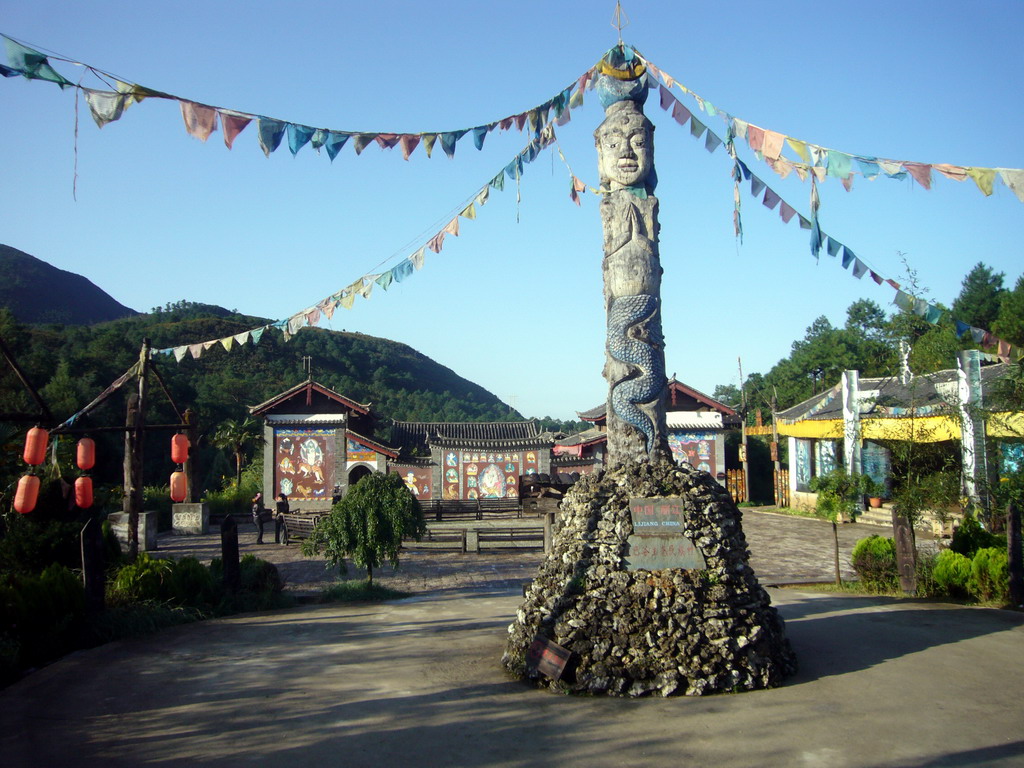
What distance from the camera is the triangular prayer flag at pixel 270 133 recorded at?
311 inches

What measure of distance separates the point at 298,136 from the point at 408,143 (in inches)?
68.1

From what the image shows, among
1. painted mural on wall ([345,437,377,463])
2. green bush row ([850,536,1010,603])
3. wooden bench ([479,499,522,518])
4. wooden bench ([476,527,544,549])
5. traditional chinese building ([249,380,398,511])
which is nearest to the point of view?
green bush row ([850,536,1010,603])

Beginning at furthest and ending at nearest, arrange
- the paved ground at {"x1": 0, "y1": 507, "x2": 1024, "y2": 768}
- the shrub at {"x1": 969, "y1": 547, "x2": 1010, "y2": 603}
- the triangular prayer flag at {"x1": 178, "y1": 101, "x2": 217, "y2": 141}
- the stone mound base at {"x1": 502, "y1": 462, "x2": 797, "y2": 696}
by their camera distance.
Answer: the shrub at {"x1": 969, "y1": 547, "x2": 1010, "y2": 603} → the stone mound base at {"x1": 502, "y1": 462, "x2": 797, "y2": 696} → the triangular prayer flag at {"x1": 178, "y1": 101, "x2": 217, "y2": 141} → the paved ground at {"x1": 0, "y1": 507, "x2": 1024, "y2": 768}

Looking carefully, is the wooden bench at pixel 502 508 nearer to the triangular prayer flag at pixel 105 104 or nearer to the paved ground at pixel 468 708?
the paved ground at pixel 468 708

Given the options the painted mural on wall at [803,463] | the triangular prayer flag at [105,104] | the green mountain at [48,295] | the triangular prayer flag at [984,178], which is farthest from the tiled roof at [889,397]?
the green mountain at [48,295]

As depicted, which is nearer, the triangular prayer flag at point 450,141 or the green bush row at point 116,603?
the green bush row at point 116,603

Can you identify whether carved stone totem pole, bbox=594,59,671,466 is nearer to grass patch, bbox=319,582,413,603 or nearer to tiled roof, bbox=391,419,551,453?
grass patch, bbox=319,582,413,603

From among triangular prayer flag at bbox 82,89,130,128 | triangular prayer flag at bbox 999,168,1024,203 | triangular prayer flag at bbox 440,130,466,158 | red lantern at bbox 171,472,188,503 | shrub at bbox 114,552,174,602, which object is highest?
triangular prayer flag at bbox 440,130,466,158

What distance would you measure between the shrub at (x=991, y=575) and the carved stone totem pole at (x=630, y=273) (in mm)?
6314

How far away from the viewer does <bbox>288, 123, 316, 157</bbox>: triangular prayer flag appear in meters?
8.20

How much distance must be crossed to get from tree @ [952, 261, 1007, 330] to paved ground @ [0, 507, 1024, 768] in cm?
3992

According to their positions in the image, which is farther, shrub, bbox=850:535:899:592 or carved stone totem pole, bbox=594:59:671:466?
shrub, bbox=850:535:899:592

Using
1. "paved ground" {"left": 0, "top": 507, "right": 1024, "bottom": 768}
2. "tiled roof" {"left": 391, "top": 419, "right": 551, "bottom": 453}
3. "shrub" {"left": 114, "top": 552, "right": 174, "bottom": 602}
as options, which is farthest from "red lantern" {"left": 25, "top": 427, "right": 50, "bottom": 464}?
"tiled roof" {"left": 391, "top": 419, "right": 551, "bottom": 453}

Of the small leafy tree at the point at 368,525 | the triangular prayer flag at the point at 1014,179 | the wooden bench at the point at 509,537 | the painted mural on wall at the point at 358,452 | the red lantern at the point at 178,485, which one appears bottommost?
the wooden bench at the point at 509,537
